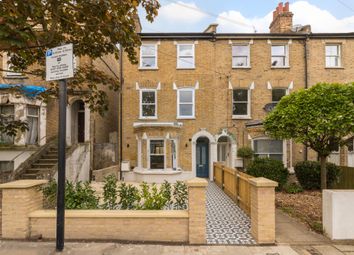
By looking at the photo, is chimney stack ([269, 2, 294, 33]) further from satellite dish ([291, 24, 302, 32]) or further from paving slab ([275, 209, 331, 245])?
paving slab ([275, 209, 331, 245])

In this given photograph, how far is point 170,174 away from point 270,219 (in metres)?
10.5

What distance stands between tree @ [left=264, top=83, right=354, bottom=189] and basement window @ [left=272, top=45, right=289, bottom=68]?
8323 mm

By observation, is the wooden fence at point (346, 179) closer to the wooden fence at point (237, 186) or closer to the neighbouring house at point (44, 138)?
the wooden fence at point (237, 186)

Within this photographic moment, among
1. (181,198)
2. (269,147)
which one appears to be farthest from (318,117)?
(269,147)

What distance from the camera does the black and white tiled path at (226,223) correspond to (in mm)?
6352

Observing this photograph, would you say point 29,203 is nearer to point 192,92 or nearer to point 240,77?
point 192,92

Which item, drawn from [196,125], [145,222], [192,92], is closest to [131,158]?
[196,125]

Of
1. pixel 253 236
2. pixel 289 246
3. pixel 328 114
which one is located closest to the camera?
pixel 289 246

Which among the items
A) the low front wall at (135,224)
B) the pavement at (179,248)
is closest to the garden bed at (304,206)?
Answer: the pavement at (179,248)

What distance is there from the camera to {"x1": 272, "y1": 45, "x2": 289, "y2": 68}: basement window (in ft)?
58.6

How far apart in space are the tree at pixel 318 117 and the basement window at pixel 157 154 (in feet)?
24.4

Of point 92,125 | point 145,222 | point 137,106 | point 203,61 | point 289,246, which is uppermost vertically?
point 203,61

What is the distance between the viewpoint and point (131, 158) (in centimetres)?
1714

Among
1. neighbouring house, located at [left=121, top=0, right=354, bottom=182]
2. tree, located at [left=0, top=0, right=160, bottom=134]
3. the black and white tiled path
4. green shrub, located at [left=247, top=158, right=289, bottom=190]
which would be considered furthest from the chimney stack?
tree, located at [left=0, top=0, right=160, bottom=134]
